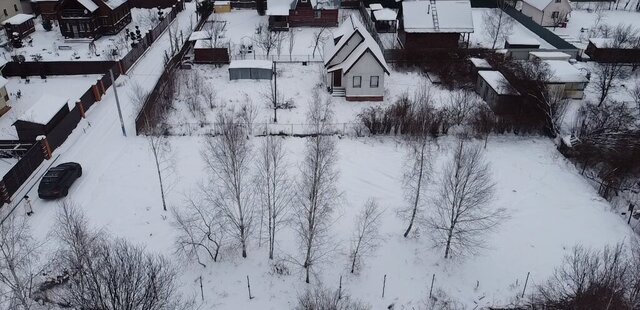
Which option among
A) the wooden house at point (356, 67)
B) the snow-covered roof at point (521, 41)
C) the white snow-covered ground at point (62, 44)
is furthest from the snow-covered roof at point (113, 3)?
the snow-covered roof at point (521, 41)

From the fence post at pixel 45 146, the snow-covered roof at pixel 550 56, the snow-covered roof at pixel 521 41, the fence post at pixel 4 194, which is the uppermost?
the snow-covered roof at pixel 521 41

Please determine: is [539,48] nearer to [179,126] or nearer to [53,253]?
[179,126]

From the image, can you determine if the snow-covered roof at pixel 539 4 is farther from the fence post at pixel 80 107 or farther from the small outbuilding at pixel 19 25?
the small outbuilding at pixel 19 25

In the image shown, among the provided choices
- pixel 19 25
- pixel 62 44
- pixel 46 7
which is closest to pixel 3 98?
pixel 62 44

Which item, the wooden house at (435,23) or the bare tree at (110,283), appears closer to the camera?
the bare tree at (110,283)

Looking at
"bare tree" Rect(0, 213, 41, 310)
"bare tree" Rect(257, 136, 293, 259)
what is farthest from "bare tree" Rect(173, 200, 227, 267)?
"bare tree" Rect(0, 213, 41, 310)

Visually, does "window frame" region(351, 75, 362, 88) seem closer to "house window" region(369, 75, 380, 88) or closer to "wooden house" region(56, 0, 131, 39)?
"house window" region(369, 75, 380, 88)
